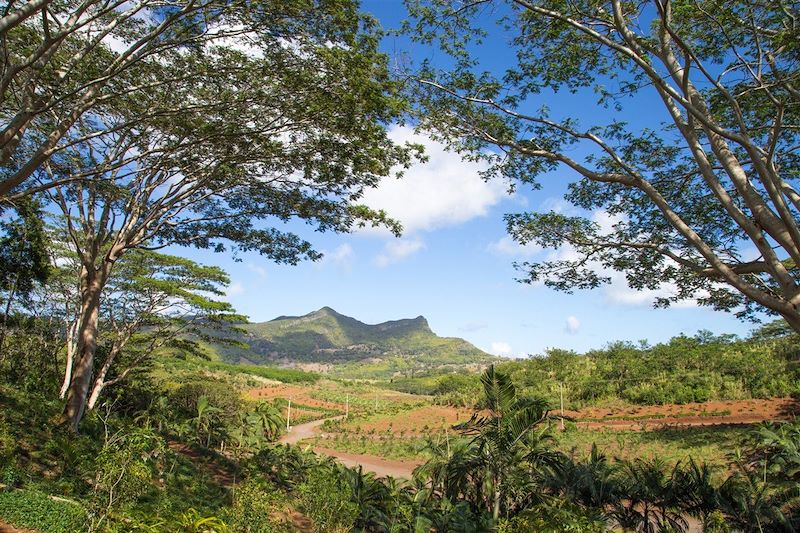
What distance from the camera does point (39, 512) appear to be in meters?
5.38

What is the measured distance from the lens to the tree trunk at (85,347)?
9344 millimetres

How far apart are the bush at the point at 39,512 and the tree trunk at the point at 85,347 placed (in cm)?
Result: 393

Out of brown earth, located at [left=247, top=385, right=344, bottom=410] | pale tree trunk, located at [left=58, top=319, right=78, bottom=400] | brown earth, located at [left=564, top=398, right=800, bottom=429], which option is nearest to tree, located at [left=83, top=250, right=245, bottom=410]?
pale tree trunk, located at [left=58, top=319, right=78, bottom=400]

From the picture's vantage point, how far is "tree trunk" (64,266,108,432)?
30.7 ft

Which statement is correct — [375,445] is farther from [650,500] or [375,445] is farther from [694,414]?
[650,500]

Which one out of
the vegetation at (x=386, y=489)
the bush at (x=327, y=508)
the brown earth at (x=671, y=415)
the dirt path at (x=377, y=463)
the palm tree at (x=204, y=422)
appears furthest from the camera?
the brown earth at (x=671, y=415)

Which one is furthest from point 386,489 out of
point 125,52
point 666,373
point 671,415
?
point 666,373

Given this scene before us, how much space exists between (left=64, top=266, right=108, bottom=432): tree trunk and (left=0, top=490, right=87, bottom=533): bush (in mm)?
3932

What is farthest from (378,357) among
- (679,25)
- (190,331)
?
(679,25)

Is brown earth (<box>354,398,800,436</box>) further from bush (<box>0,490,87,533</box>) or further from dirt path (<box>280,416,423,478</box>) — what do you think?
bush (<box>0,490,87,533</box>)

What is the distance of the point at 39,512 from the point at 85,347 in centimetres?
481

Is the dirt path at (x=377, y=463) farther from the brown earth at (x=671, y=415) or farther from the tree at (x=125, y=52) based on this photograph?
the tree at (x=125, y=52)

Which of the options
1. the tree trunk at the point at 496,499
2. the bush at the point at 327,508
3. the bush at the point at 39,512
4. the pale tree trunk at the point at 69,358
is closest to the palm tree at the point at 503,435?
the tree trunk at the point at 496,499

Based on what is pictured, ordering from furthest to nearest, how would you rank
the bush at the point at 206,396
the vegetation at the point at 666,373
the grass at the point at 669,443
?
the vegetation at the point at 666,373
the bush at the point at 206,396
the grass at the point at 669,443
